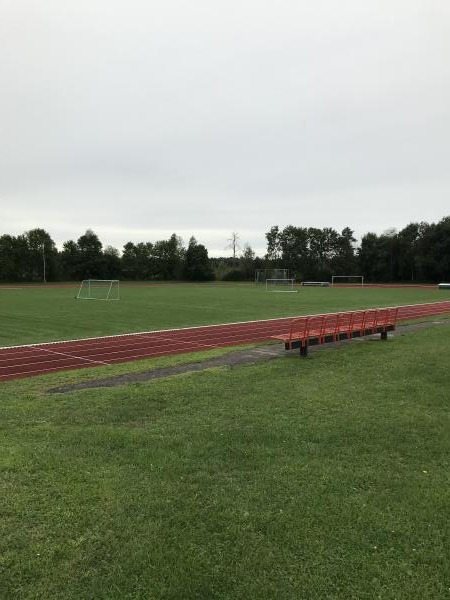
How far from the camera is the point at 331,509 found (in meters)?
3.94

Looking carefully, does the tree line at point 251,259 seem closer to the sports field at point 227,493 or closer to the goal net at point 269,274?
the goal net at point 269,274

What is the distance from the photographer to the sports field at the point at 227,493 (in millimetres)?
3129

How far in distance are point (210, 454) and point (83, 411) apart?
7.98ft

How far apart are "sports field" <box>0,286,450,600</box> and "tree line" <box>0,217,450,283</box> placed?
262 feet

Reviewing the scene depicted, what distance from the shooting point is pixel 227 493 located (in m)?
4.22

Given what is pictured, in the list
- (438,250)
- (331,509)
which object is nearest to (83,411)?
(331,509)

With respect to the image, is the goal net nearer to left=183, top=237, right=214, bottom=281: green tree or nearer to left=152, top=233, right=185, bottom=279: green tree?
left=183, top=237, right=214, bottom=281: green tree

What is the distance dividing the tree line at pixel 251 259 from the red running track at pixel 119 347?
2805 inches

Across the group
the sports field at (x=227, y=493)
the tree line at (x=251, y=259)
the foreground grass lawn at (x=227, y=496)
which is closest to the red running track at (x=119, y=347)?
the sports field at (x=227, y=493)

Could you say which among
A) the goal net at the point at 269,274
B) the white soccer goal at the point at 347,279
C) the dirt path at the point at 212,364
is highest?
the goal net at the point at 269,274

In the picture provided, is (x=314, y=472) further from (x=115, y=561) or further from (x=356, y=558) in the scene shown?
(x=115, y=561)

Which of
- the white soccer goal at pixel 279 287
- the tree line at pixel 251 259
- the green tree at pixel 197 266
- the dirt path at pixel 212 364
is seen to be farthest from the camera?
the green tree at pixel 197 266

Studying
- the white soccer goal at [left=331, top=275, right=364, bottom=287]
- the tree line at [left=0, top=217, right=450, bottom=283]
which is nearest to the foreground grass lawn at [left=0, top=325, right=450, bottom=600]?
the tree line at [left=0, top=217, right=450, bottom=283]

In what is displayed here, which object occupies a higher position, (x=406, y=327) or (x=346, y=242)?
(x=346, y=242)
